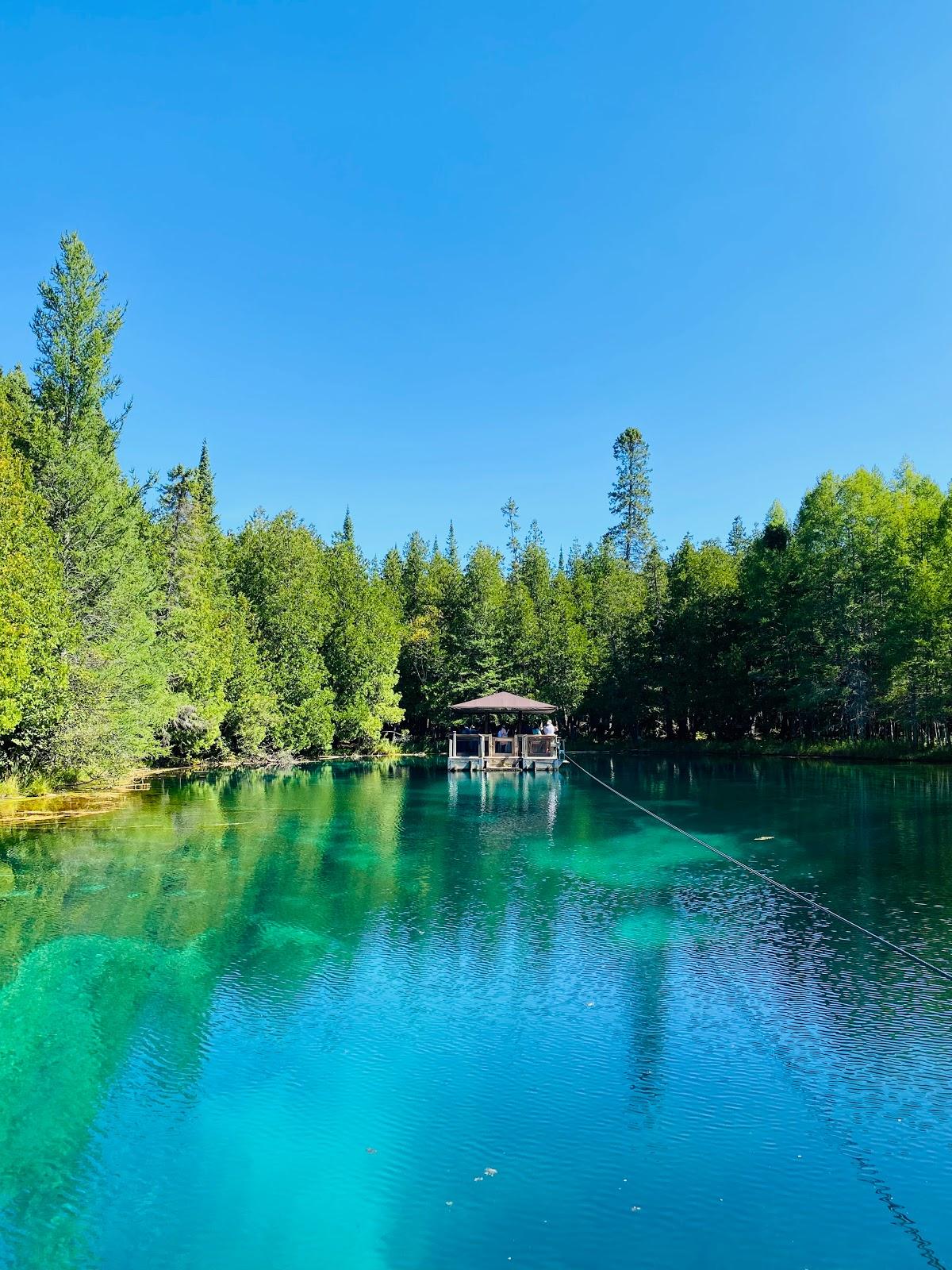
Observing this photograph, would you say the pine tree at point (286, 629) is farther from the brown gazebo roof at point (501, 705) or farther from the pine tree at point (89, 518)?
the pine tree at point (89, 518)

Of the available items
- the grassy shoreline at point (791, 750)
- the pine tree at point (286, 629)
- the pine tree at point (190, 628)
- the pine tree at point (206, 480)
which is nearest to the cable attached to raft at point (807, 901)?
the pine tree at point (190, 628)

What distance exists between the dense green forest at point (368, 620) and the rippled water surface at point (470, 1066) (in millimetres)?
9639

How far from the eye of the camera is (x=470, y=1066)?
8688 mm

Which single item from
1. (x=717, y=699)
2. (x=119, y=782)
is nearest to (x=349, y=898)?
(x=119, y=782)

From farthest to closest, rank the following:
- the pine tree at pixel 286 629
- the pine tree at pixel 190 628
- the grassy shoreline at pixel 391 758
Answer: the pine tree at pixel 286 629 < the pine tree at pixel 190 628 < the grassy shoreline at pixel 391 758

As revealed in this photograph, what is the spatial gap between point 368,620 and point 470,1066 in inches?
1784

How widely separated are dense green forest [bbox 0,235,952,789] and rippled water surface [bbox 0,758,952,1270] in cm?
964

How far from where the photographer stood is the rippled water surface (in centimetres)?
609

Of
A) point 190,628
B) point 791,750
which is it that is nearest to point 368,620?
point 190,628

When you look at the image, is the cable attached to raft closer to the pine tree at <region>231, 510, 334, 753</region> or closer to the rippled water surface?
the rippled water surface

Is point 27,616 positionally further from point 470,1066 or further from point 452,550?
point 452,550

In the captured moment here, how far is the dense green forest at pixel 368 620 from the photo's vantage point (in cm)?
2608

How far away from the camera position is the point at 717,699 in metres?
53.7

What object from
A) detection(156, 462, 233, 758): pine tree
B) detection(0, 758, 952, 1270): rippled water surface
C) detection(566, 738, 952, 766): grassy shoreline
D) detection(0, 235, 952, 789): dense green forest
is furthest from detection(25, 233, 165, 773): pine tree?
detection(566, 738, 952, 766): grassy shoreline
